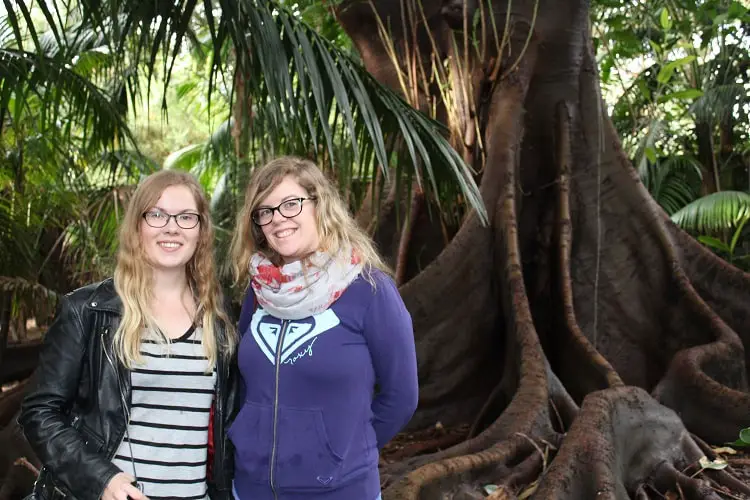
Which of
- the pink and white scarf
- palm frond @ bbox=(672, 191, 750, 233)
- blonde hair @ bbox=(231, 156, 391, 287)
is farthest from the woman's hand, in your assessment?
palm frond @ bbox=(672, 191, 750, 233)

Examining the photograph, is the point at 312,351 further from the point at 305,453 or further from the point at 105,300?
the point at 105,300

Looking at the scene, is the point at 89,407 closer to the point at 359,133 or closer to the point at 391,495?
the point at 391,495

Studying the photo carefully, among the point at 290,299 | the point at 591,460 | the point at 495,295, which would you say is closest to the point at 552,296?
the point at 495,295

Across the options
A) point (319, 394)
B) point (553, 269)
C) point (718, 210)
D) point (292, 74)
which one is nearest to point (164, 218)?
point (319, 394)

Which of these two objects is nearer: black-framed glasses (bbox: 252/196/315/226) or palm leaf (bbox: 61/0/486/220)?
black-framed glasses (bbox: 252/196/315/226)

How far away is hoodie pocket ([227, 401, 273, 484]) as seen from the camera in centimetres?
203

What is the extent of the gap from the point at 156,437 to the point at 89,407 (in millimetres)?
177

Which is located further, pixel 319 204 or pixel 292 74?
pixel 292 74

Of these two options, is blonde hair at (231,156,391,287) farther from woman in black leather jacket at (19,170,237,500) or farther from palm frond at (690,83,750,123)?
palm frond at (690,83,750,123)

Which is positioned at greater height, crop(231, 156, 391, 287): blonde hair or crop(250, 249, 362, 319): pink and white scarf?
crop(231, 156, 391, 287): blonde hair

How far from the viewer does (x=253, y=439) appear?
2.04 metres

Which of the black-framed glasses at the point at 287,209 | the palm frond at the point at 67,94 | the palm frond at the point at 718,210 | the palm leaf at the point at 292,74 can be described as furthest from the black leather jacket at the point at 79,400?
the palm frond at the point at 718,210

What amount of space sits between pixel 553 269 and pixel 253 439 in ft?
11.5

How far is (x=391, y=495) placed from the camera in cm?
303
